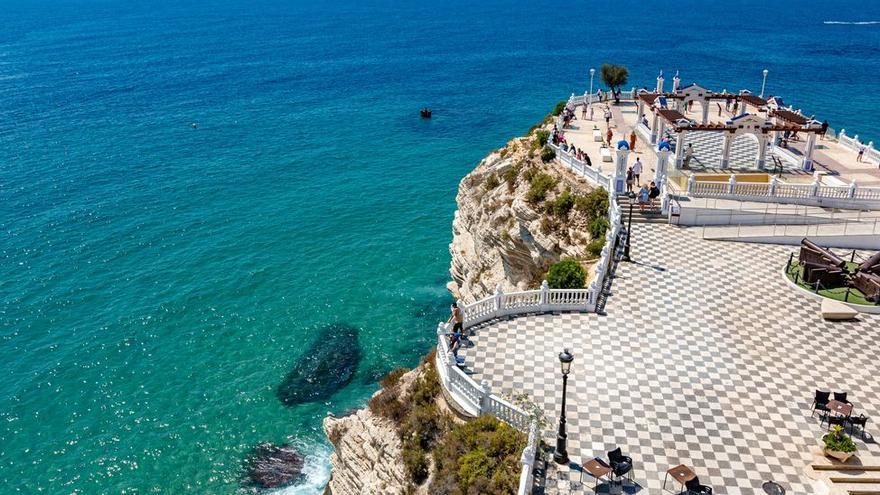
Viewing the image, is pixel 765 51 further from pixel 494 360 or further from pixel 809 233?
pixel 494 360

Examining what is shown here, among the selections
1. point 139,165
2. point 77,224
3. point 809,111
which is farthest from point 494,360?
point 809,111

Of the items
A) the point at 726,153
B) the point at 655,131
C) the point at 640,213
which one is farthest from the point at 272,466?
the point at 726,153

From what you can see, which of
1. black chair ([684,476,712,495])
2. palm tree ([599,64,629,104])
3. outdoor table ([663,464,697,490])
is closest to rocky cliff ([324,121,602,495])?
outdoor table ([663,464,697,490])

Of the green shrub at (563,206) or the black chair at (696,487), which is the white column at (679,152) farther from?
the black chair at (696,487)

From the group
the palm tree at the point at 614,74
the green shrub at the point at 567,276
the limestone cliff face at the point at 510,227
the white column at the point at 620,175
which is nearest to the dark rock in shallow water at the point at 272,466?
the limestone cliff face at the point at 510,227

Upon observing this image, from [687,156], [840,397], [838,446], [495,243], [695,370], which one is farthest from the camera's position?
[687,156]

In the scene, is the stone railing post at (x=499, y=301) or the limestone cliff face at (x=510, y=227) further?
the limestone cliff face at (x=510, y=227)

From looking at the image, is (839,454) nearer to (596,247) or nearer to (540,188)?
(596,247)
